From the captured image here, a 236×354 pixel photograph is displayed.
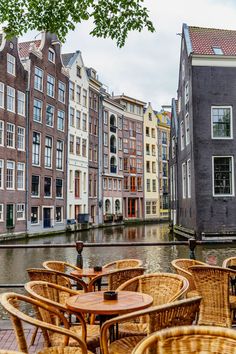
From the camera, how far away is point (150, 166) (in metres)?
61.0

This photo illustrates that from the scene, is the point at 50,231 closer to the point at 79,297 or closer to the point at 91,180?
the point at 91,180

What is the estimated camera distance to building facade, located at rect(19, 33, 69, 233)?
108ft

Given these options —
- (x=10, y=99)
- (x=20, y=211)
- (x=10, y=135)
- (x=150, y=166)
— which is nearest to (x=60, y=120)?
(x=10, y=99)

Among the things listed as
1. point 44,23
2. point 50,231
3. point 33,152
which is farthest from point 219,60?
point 44,23

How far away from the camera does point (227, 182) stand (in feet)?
82.5

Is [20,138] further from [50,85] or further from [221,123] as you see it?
[221,123]

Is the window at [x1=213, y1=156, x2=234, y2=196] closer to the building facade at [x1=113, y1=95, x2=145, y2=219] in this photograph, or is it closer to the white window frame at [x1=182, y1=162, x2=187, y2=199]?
the white window frame at [x1=182, y1=162, x2=187, y2=199]

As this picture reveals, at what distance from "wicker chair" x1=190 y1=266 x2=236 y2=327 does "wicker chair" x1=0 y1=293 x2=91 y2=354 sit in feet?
5.22

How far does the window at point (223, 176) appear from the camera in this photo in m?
25.0

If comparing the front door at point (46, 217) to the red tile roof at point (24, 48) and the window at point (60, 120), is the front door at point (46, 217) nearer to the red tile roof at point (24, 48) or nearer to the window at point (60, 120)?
the window at point (60, 120)

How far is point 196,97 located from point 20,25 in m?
19.9

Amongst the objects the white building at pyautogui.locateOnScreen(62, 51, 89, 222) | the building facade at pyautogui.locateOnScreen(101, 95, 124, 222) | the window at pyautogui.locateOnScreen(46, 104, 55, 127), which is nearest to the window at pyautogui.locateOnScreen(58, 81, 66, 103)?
the white building at pyautogui.locateOnScreen(62, 51, 89, 222)

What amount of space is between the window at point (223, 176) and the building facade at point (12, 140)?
1420 cm

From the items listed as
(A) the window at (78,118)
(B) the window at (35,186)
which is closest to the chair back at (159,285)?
(B) the window at (35,186)
